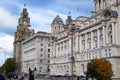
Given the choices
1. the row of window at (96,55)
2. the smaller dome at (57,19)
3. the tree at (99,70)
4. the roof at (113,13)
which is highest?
the smaller dome at (57,19)

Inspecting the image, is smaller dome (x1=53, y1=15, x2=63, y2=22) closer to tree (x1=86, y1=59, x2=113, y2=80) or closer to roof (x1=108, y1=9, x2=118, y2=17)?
roof (x1=108, y1=9, x2=118, y2=17)

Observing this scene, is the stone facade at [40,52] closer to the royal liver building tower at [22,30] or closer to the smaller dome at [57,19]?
the smaller dome at [57,19]

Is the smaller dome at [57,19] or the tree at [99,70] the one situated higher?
the smaller dome at [57,19]

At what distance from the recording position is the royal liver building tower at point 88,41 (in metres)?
82.2

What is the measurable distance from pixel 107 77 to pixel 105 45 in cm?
1832

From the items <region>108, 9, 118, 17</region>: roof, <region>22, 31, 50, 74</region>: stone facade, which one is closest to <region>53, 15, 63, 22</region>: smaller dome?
<region>22, 31, 50, 74</region>: stone facade

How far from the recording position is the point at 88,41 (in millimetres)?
101375

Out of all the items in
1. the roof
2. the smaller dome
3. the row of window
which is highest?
the smaller dome

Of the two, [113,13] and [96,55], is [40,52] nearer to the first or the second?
[96,55]

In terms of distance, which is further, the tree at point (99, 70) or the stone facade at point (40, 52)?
the stone facade at point (40, 52)

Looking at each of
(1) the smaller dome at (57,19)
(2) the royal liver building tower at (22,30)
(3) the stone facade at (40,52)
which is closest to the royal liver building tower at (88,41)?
(1) the smaller dome at (57,19)

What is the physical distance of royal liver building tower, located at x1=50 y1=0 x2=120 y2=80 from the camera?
270 feet

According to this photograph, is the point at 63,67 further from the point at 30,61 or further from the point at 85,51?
the point at 30,61

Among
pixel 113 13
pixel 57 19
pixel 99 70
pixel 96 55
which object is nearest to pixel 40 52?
pixel 57 19
